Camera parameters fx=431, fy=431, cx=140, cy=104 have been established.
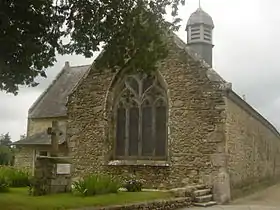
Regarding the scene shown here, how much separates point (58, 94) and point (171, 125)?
1446 cm

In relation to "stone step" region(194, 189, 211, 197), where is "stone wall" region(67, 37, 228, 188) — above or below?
above

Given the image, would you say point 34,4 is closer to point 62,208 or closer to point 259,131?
point 62,208

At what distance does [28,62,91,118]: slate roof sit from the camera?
29.2 m

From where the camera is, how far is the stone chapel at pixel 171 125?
17719 mm

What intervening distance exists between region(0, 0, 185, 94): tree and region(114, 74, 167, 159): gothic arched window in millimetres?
8032

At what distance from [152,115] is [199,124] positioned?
2541 mm

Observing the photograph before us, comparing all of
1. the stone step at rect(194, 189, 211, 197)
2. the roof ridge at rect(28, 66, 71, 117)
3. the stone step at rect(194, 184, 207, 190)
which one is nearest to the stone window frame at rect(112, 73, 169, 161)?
the stone step at rect(194, 184, 207, 190)

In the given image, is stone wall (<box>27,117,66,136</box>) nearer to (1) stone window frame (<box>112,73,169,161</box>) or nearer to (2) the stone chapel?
(2) the stone chapel

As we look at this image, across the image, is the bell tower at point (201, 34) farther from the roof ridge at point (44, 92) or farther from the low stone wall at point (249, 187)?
→ the roof ridge at point (44, 92)

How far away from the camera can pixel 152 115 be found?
1959cm

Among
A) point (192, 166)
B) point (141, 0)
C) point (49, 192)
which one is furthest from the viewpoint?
point (192, 166)

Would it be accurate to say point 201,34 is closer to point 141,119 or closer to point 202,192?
point 141,119

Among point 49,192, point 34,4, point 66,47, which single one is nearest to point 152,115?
point 49,192

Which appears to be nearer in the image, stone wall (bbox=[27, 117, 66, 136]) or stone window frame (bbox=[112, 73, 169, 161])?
stone window frame (bbox=[112, 73, 169, 161])
